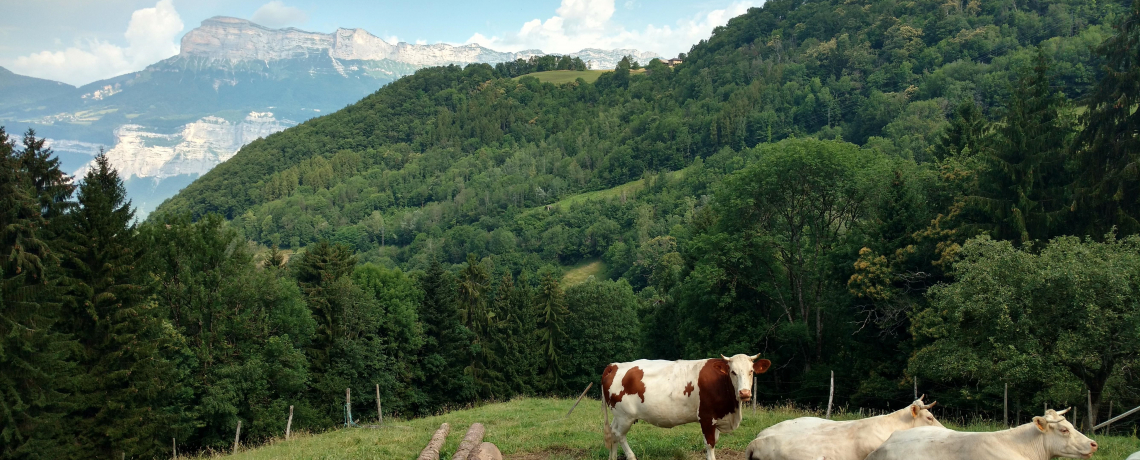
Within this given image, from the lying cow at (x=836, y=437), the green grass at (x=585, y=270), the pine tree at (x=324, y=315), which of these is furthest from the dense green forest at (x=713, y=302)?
the green grass at (x=585, y=270)

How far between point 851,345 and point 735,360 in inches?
970

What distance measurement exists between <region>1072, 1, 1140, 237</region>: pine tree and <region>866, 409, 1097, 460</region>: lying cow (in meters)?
21.4

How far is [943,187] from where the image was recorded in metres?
30.8

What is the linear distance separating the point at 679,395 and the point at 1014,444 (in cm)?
556

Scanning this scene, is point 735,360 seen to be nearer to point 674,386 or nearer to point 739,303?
point 674,386

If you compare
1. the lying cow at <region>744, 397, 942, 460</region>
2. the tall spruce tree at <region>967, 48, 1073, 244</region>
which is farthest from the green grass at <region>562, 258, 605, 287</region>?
the lying cow at <region>744, 397, 942, 460</region>

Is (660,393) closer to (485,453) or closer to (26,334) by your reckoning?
(485,453)

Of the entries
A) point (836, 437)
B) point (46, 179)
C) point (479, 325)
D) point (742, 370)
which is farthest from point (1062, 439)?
point (479, 325)

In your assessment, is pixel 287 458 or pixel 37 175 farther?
pixel 37 175

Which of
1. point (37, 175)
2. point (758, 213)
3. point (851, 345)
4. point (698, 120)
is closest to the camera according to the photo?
point (37, 175)

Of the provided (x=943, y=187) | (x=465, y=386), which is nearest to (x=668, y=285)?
(x=465, y=386)

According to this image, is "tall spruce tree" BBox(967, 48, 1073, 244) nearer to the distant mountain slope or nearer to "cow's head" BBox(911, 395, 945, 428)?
"cow's head" BBox(911, 395, 945, 428)

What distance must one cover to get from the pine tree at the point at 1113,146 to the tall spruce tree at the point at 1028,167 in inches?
52.0

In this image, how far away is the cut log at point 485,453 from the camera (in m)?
11.8
